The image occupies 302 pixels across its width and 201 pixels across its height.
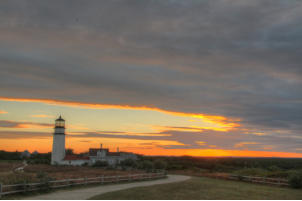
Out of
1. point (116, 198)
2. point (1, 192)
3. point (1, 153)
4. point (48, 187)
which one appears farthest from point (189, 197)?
point (1, 153)

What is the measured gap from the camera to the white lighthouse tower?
2675 inches

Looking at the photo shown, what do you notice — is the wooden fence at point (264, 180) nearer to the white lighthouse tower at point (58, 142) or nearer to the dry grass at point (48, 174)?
the dry grass at point (48, 174)

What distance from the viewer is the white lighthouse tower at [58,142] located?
6794 centimetres

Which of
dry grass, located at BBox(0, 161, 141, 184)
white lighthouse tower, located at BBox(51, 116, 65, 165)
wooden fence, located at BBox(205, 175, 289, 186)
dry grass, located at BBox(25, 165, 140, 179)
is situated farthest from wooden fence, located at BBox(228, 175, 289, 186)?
white lighthouse tower, located at BBox(51, 116, 65, 165)

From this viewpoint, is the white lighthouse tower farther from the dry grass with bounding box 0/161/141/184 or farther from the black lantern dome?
the dry grass with bounding box 0/161/141/184

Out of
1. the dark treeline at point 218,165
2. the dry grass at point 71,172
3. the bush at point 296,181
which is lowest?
the dark treeline at point 218,165

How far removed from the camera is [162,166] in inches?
2356

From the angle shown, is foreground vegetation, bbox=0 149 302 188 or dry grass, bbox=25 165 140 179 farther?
dry grass, bbox=25 165 140 179

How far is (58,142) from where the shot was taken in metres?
68.3

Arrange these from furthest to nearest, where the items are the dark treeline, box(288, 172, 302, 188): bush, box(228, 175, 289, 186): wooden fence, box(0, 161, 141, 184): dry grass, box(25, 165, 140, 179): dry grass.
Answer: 1. the dark treeline
2. box(25, 165, 140, 179): dry grass
3. box(0, 161, 141, 184): dry grass
4. box(228, 175, 289, 186): wooden fence
5. box(288, 172, 302, 188): bush

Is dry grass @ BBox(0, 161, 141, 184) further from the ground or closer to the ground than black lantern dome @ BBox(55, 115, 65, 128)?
closer to the ground

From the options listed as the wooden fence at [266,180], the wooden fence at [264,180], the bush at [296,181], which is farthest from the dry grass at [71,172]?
the bush at [296,181]

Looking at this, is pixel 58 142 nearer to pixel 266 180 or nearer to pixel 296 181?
pixel 266 180

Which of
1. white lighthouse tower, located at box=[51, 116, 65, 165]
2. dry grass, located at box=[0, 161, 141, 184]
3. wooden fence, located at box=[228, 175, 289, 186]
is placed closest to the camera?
wooden fence, located at box=[228, 175, 289, 186]
